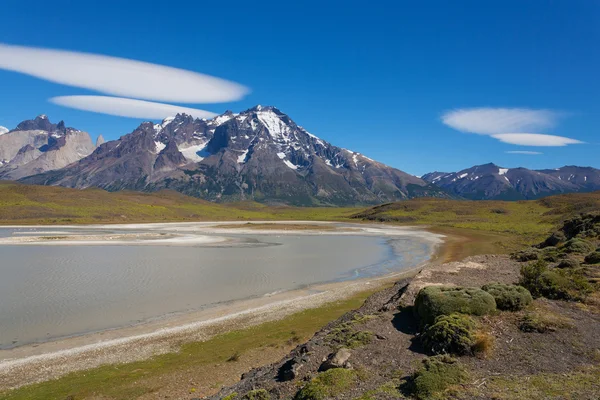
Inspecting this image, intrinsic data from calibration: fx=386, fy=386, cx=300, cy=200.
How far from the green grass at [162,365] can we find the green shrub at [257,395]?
23.3 ft

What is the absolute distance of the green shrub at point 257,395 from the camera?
13.9m

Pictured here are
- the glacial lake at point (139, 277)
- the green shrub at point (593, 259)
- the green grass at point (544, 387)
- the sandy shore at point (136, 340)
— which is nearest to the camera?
the green grass at point (544, 387)

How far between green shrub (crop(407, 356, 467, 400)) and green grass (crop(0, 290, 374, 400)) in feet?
40.8

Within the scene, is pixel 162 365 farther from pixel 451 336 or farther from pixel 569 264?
pixel 569 264

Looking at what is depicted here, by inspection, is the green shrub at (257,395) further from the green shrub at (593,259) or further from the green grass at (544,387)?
the green shrub at (593,259)

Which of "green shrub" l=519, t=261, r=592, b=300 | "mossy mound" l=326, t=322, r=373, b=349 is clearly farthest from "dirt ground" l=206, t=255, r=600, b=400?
"green shrub" l=519, t=261, r=592, b=300

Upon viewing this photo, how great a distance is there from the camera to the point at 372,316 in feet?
72.3

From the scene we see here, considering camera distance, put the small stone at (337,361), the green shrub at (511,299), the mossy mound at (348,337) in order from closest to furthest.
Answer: the small stone at (337,361) < the mossy mound at (348,337) < the green shrub at (511,299)

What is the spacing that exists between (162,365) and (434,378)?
50.9 ft

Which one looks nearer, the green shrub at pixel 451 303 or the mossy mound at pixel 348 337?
the mossy mound at pixel 348 337

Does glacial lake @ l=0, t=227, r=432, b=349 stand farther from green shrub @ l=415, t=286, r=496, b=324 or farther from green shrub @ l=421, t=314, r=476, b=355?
green shrub @ l=421, t=314, r=476, b=355

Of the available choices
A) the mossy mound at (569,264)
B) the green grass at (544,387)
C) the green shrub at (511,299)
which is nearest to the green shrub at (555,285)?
the green shrub at (511,299)

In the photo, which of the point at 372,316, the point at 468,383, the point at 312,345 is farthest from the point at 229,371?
the point at 468,383

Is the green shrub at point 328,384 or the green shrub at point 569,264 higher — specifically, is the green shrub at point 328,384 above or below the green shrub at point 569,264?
below
